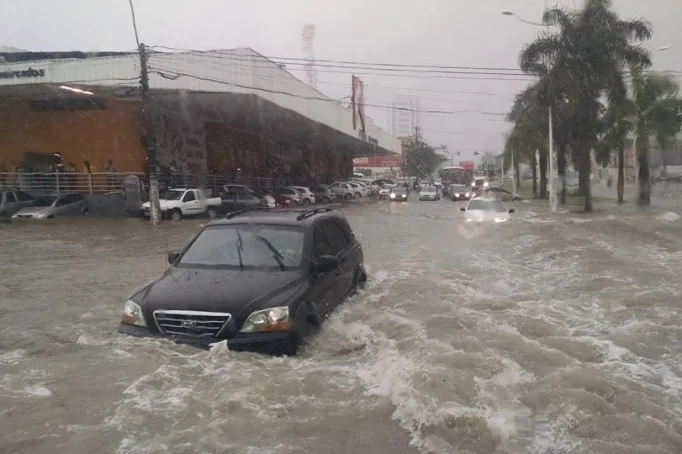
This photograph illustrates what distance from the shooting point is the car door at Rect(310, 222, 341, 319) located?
266 inches

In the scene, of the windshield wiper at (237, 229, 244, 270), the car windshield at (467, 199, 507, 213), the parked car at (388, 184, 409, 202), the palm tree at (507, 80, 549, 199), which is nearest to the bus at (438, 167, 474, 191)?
the palm tree at (507, 80, 549, 199)

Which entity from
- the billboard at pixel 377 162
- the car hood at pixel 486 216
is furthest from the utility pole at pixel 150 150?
the billboard at pixel 377 162

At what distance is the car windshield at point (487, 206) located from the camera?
22.7 meters

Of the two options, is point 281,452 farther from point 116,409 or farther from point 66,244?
point 66,244

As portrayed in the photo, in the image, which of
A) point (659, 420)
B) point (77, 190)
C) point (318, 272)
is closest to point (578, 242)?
point (318, 272)

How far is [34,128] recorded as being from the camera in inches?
1373

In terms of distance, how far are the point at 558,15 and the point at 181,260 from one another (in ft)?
89.7

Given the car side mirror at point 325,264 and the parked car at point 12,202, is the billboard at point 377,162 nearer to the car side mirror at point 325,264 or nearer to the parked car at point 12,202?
the parked car at point 12,202

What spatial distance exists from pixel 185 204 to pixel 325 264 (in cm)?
2130

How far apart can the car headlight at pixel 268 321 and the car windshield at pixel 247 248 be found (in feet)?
3.23

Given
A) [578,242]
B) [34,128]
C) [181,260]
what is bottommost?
[578,242]

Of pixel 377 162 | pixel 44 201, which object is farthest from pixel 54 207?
pixel 377 162

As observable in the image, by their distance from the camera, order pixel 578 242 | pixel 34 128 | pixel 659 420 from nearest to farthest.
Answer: pixel 659 420 < pixel 578 242 < pixel 34 128

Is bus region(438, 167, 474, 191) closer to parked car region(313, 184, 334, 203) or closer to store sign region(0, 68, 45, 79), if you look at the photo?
parked car region(313, 184, 334, 203)
